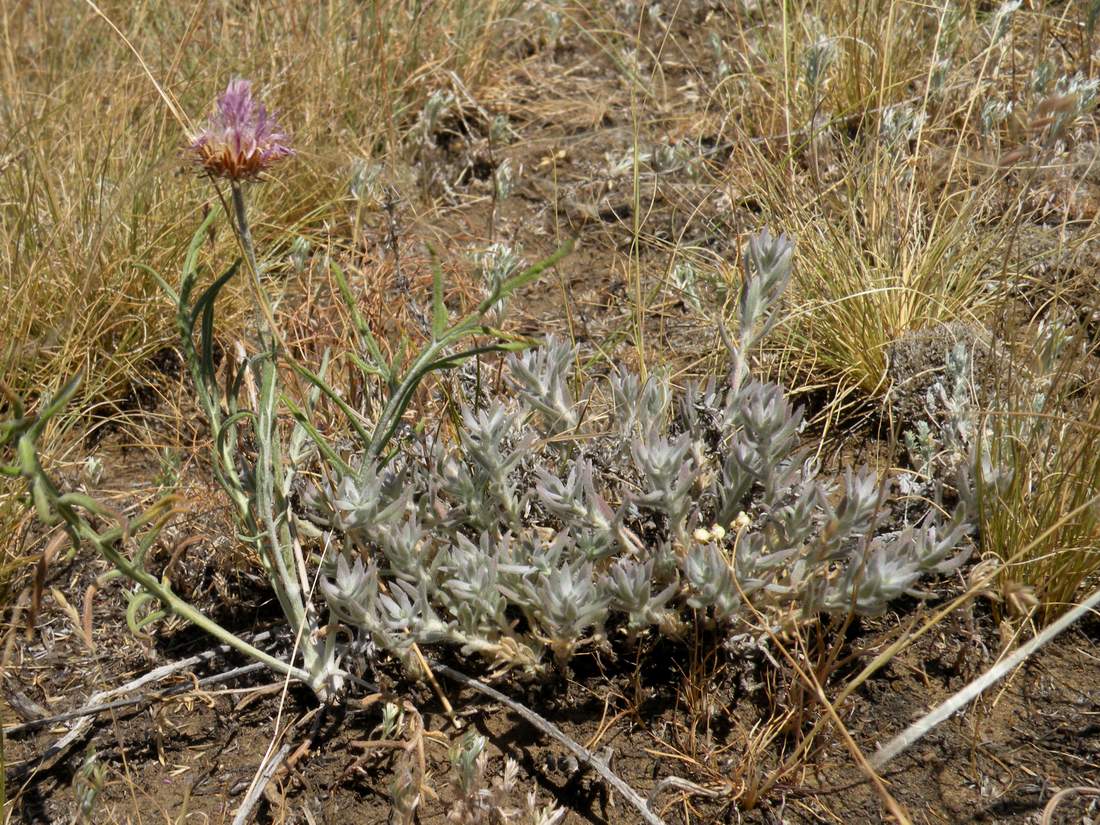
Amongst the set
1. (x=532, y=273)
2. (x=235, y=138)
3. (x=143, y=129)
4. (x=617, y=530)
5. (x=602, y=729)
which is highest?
(x=235, y=138)

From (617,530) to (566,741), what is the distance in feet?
1.23

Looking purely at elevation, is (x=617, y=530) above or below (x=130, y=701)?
above

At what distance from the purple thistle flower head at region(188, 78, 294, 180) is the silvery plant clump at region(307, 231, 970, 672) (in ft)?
1.77

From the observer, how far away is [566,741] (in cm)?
182

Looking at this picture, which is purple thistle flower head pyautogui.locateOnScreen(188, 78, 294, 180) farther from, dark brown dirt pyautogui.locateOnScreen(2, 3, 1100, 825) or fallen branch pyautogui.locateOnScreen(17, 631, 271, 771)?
fallen branch pyautogui.locateOnScreen(17, 631, 271, 771)

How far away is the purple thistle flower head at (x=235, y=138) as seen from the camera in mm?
1702

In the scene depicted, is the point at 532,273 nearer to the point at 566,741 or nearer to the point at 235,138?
the point at 235,138

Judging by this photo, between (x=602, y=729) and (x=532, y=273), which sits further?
(x=602, y=729)

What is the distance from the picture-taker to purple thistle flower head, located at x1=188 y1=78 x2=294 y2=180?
5.58 ft

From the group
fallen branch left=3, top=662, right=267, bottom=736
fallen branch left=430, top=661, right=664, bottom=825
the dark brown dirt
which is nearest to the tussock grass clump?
the dark brown dirt

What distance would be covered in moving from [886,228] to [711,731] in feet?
4.55

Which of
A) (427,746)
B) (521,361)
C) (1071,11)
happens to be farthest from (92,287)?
(1071,11)

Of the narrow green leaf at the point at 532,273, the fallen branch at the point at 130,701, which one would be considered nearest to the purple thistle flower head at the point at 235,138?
the narrow green leaf at the point at 532,273

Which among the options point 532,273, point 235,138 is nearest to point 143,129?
point 235,138
